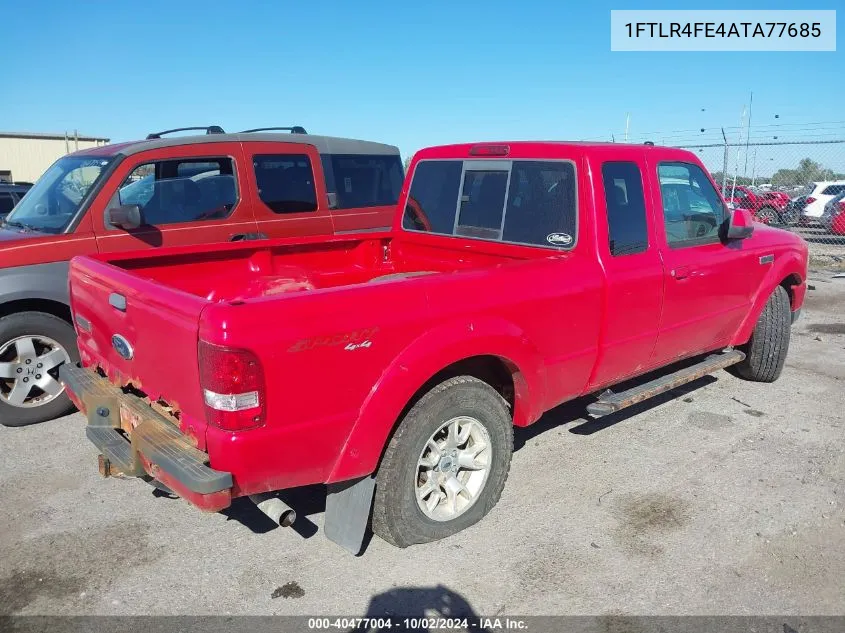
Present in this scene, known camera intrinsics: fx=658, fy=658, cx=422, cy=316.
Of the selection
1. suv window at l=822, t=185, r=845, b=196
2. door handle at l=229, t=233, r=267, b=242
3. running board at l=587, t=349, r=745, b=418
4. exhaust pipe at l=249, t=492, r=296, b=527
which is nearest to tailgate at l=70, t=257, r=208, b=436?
exhaust pipe at l=249, t=492, r=296, b=527

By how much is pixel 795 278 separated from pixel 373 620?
463 cm

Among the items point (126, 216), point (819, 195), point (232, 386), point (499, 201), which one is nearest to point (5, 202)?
point (126, 216)

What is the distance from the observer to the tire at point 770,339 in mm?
5387

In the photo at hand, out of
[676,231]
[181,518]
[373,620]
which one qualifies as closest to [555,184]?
[676,231]

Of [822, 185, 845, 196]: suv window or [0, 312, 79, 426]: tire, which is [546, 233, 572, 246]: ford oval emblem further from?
[822, 185, 845, 196]: suv window

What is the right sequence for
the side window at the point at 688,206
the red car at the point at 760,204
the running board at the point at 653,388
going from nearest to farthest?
the running board at the point at 653,388
the side window at the point at 688,206
the red car at the point at 760,204

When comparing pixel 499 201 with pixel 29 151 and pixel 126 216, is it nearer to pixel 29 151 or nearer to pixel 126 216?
pixel 126 216

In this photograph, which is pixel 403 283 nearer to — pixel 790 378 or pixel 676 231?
pixel 676 231

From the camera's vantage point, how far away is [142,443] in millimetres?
2807

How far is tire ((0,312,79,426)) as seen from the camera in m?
4.65

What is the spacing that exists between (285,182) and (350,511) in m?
3.85

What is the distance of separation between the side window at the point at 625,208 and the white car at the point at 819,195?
16840 millimetres

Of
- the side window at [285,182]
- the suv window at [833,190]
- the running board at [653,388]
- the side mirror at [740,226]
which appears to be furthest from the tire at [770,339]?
the suv window at [833,190]

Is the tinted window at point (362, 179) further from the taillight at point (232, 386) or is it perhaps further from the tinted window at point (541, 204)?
the taillight at point (232, 386)
